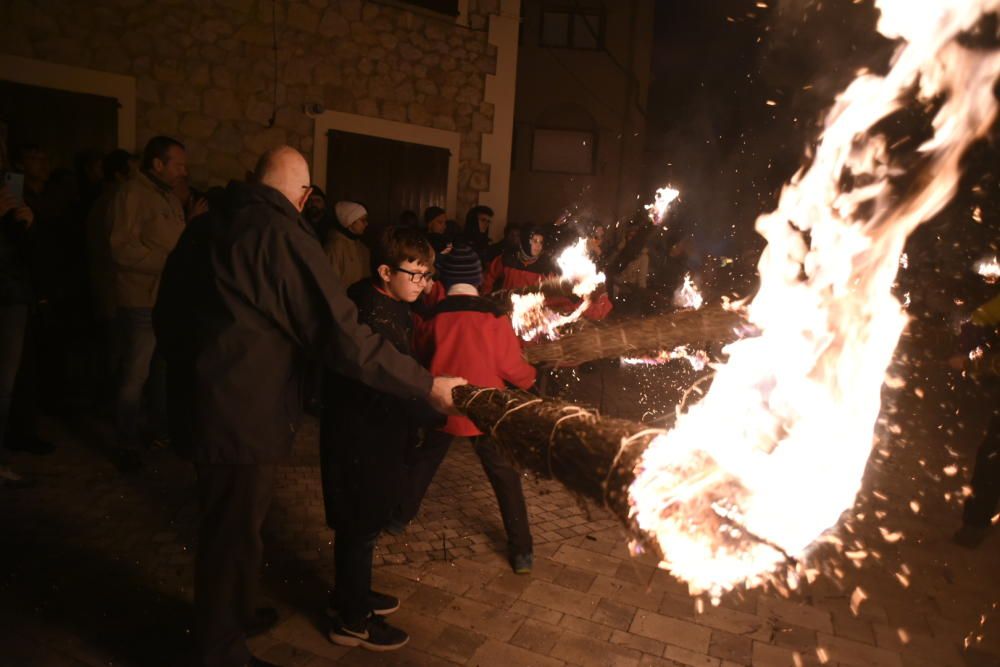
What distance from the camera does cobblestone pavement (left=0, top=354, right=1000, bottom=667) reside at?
361 centimetres

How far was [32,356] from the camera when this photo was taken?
5.72m

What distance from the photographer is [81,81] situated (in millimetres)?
9227

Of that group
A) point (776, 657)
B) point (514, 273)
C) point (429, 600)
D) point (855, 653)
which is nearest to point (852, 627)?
point (855, 653)

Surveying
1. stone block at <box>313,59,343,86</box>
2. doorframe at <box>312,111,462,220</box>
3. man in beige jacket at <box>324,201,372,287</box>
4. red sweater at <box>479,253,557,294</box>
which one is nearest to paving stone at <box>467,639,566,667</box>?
man in beige jacket at <box>324,201,372,287</box>

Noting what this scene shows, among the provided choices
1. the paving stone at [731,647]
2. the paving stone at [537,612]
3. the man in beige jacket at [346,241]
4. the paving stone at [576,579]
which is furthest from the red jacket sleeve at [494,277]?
the paving stone at [731,647]

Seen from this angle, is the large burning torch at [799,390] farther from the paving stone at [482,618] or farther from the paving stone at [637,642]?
the paving stone at [482,618]

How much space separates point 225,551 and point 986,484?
18.0 ft

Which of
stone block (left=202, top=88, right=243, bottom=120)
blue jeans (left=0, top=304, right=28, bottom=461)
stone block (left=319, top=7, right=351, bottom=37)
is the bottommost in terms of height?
blue jeans (left=0, top=304, right=28, bottom=461)

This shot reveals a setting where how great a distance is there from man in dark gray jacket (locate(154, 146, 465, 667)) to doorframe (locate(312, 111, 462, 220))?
8580 millimetres

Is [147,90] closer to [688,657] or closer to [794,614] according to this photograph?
[688,657]

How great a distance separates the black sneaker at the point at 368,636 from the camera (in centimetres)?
357

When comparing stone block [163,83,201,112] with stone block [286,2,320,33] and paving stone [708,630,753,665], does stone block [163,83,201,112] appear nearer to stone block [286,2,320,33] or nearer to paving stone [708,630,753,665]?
stone block [286,2,320,33]

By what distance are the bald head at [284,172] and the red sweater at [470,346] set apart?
157cm

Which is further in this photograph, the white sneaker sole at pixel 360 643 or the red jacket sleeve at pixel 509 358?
the red jacket sleeve at pixel 509 358
